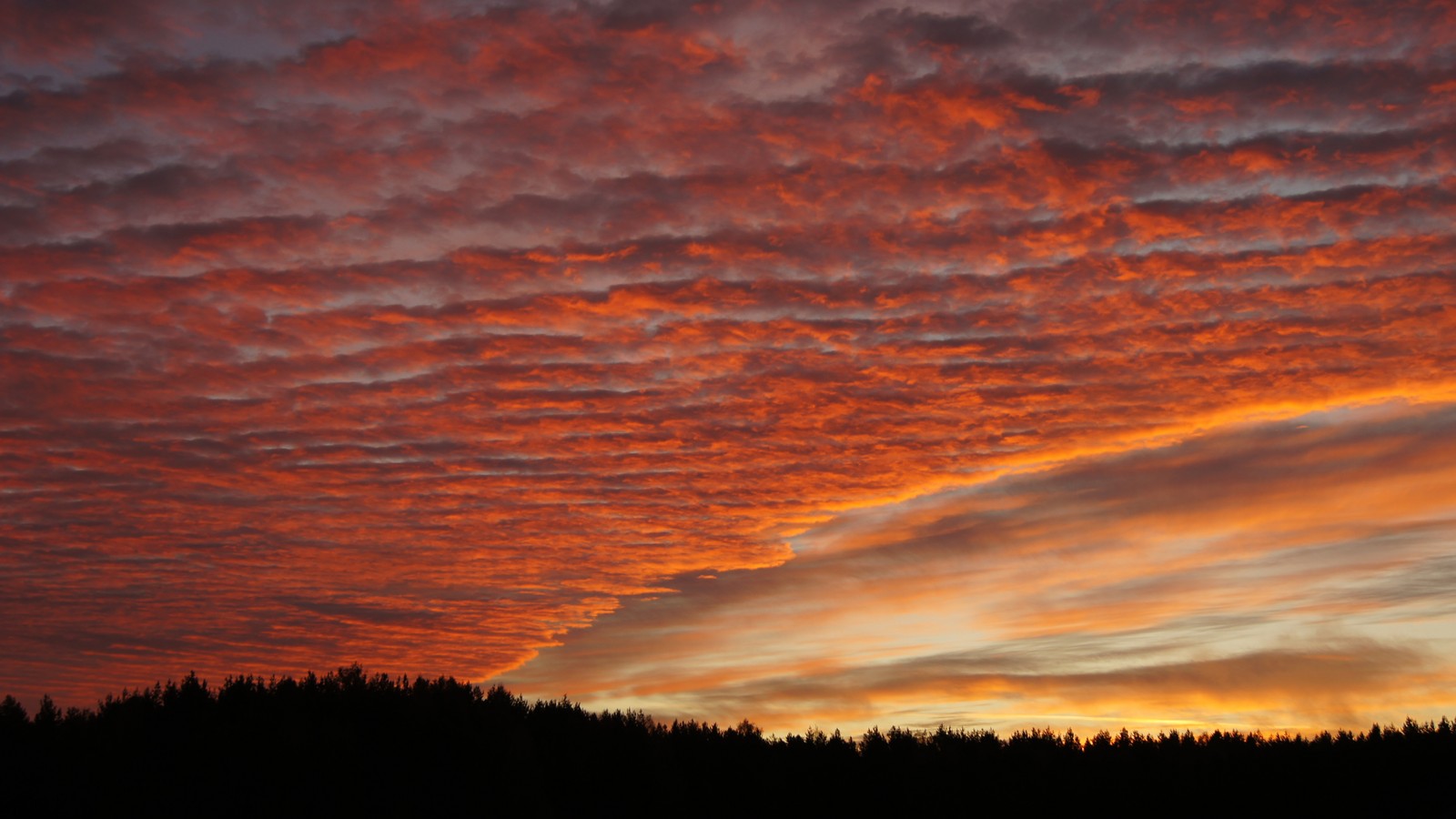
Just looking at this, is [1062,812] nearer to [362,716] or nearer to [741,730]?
[741,730]

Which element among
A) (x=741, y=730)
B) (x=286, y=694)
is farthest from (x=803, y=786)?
(x=286, y=694)

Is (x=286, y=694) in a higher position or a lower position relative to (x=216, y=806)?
higher

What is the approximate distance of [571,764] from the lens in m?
23.6

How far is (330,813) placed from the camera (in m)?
19.3

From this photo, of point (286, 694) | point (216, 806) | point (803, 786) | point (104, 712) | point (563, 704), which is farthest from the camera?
point (563, 704)

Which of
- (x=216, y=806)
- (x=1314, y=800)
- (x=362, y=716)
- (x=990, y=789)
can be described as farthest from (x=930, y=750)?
(x=216, y=806)

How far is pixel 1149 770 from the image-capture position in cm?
2738

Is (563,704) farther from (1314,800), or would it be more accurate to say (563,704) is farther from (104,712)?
(1314,800)

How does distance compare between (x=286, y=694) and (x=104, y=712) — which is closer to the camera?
(x=104, y=712)

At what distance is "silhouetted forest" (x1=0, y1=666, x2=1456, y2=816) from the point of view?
19625mm

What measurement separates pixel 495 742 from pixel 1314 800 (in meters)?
18.2

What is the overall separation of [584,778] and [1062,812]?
10.7m

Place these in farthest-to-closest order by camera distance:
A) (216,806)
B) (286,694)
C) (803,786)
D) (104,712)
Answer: (803,786) < (286,694) < (104,712) < (216,806)

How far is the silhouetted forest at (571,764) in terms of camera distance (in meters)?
19.6
